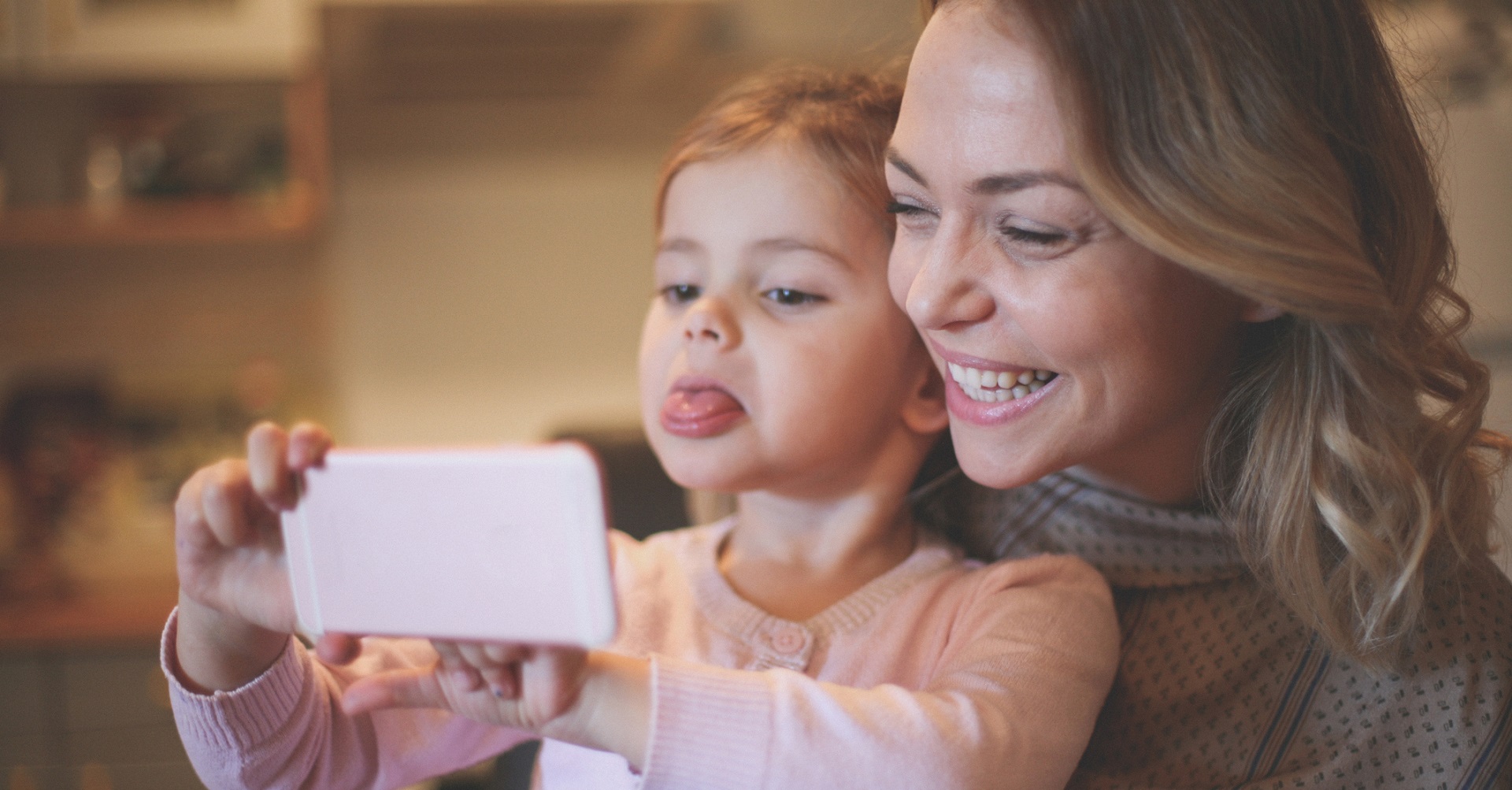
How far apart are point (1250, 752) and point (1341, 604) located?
0.13 m

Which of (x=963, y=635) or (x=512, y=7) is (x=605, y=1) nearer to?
(x=512, y=7)

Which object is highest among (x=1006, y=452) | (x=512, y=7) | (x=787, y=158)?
(x=512, y=7)

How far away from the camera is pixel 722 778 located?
68 centimetres

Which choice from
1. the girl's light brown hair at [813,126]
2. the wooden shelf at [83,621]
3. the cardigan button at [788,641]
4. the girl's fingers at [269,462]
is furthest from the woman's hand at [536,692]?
the wooden shelf at [83,621]

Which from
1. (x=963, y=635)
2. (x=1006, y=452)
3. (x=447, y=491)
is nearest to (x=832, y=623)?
(x=963, y=635)

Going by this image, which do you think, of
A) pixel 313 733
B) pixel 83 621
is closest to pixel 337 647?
pixel 313 733

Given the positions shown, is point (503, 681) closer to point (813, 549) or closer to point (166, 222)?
point (813, 549)

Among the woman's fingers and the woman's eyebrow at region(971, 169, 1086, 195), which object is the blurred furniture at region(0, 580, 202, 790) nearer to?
the woman's fingers

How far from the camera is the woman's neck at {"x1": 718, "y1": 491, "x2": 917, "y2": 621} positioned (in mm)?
1016

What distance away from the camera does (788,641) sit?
0.92 meters

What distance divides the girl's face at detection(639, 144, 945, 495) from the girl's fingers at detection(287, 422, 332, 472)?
35cm

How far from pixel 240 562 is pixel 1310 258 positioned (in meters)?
0.73

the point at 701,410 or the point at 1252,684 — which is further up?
the point at 701,410

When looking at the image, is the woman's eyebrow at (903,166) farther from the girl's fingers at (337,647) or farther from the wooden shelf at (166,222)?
the wooden shelf at (166,222)
